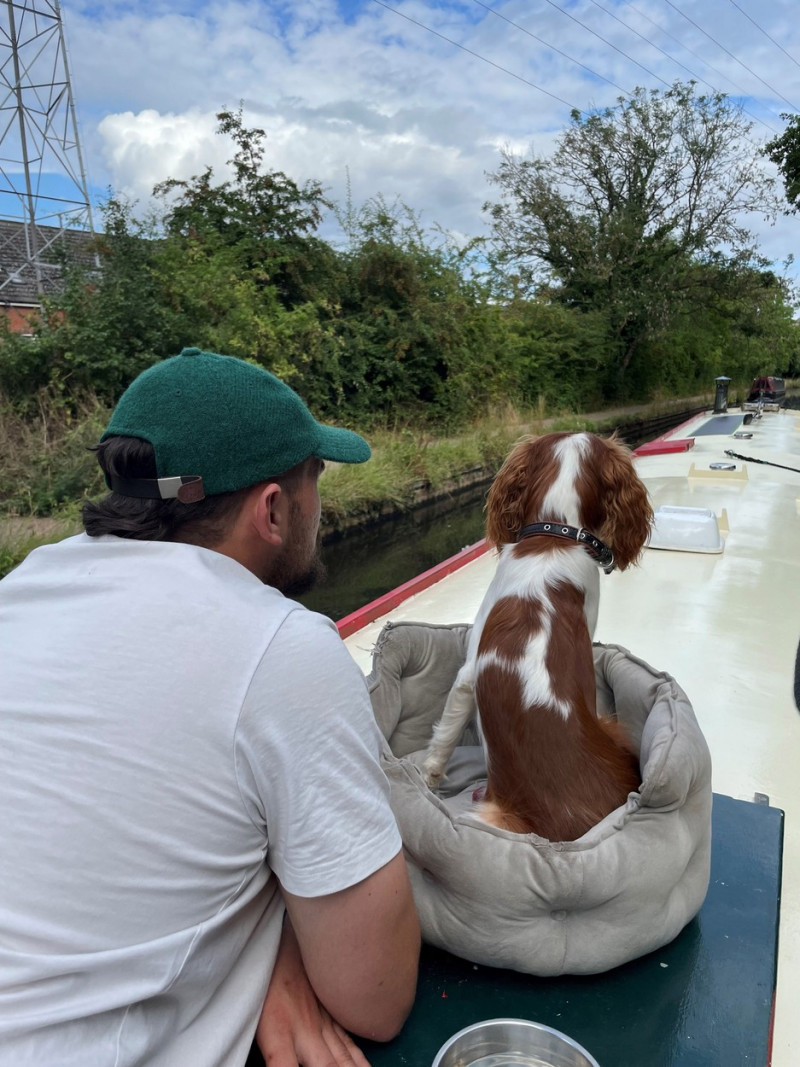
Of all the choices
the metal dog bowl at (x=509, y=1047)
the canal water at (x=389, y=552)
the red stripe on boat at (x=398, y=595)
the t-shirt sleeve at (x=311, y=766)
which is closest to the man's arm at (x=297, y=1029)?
the metal dog bowl at (x=509, y=1047)

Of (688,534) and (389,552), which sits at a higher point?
(688,534)

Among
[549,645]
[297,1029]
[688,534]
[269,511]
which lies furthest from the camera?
[688,534]

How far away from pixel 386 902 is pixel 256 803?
224 millimetres

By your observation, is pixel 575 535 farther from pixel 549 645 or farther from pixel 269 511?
pixel 269 511

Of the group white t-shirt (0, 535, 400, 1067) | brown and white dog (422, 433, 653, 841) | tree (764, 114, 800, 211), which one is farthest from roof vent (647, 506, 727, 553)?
tree (764, 114, 800, 211)

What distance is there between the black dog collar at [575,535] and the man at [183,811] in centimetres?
121

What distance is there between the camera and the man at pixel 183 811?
86 centimetres

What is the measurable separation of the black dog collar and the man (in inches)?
47.8

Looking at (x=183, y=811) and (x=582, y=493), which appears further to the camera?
(x=582, y=493)

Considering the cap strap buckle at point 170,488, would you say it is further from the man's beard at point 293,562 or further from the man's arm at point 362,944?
the man's arm at point 362,944

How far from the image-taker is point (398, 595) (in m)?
3.96

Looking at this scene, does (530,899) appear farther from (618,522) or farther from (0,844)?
(618,522)

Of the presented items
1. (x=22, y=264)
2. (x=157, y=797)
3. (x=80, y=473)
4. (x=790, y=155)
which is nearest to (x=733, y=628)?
(x=157, y=797)

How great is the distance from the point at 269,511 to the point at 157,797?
453 millimetres
